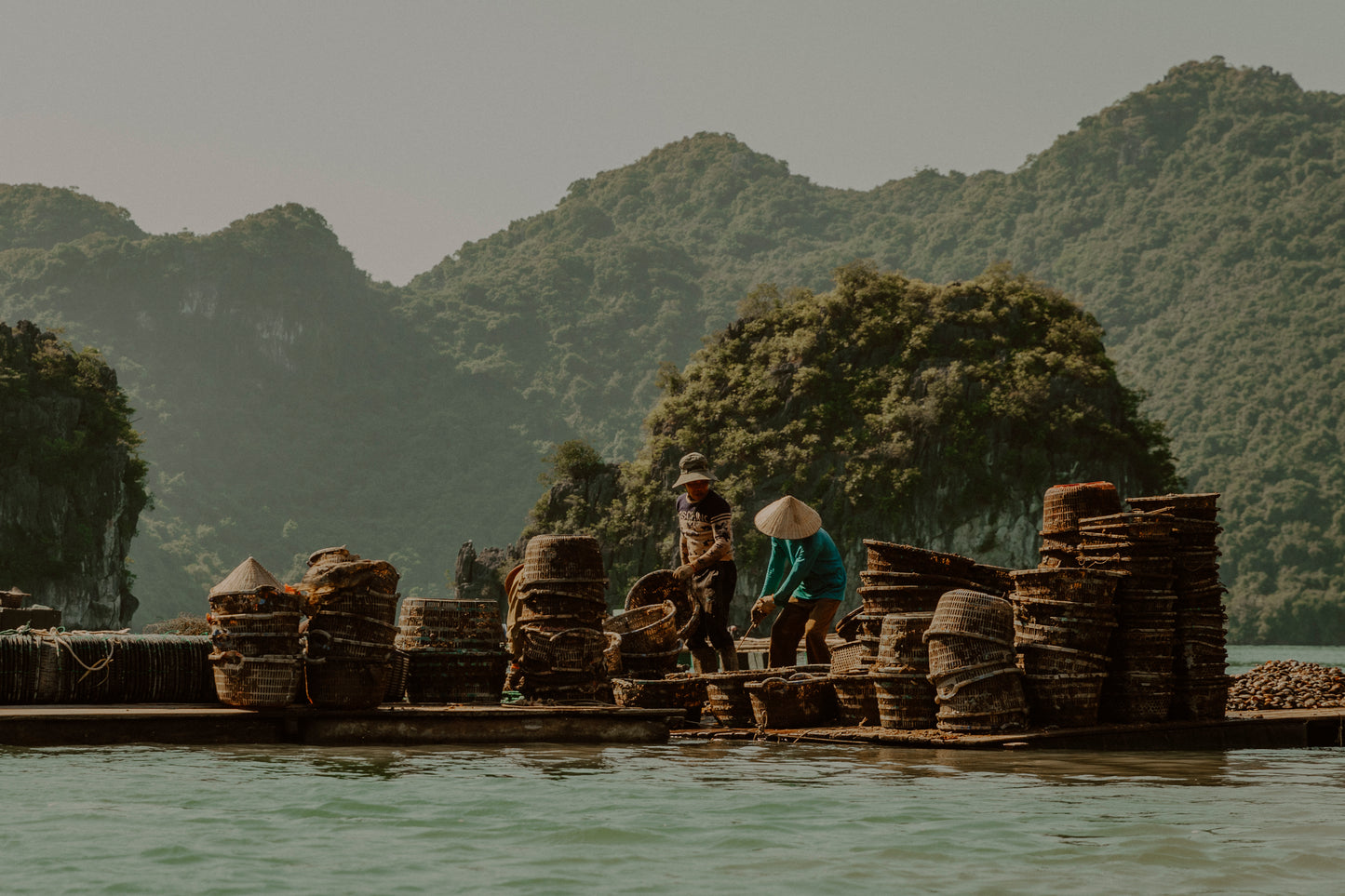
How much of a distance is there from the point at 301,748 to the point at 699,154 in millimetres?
179344

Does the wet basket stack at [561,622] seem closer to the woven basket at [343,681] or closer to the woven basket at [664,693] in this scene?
the woven basket at [664,693]

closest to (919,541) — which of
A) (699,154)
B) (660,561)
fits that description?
(660,561)

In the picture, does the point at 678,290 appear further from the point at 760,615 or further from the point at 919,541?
the point at 760,615

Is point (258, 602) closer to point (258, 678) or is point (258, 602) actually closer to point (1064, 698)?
point (258, 678)

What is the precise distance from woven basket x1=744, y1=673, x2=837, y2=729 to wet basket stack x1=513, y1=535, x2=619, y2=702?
3.95 ft

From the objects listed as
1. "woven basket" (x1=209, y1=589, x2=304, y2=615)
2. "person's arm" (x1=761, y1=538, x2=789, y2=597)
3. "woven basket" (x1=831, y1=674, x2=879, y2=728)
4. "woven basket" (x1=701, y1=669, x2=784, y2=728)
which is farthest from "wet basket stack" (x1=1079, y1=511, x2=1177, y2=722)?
"woven basket" (x1=209, y1=589, x2=304, y2=615)

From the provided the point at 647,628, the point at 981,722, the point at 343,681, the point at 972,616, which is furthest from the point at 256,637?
the point at 981,722

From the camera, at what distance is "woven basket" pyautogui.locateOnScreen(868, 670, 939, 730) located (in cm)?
988

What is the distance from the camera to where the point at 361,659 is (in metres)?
9.42

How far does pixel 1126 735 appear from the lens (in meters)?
9.77

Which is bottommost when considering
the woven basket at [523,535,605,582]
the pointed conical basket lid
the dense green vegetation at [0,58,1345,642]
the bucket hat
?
the pointed conical basket lid

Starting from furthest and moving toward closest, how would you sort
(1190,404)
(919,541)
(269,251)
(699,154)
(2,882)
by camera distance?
1. (699,154)
2. (269,251)
3. (1190,404)
4. (919,541)
5. (2,882)

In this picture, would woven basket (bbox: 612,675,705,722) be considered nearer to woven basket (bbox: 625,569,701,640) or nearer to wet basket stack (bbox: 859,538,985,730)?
woven basket (bbox: 625,569,701,640)

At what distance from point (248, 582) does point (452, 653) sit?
68.7 inches
